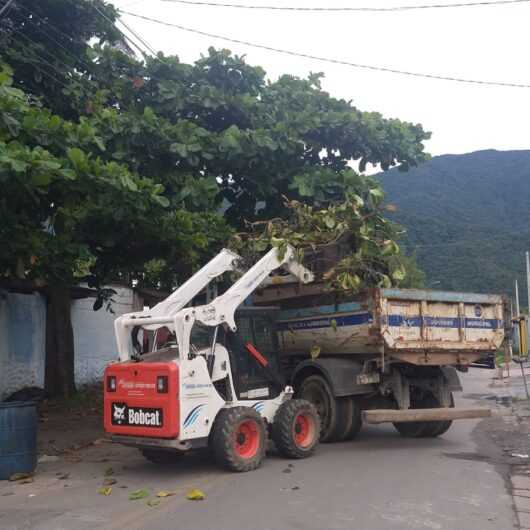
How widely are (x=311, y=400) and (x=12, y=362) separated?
8194 millimetres

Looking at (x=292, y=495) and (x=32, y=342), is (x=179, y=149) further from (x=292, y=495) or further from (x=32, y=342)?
(x=32, y=342)

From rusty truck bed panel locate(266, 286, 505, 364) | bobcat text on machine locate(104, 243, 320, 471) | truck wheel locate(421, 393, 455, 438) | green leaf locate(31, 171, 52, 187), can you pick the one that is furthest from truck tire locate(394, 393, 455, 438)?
green leaf locate(31, 171, 52, 187)

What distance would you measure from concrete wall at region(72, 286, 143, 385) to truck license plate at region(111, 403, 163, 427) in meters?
10.7

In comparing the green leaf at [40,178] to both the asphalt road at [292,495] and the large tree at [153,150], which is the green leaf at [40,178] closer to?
the large tree at [153,150]

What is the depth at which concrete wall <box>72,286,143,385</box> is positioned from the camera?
1972cm

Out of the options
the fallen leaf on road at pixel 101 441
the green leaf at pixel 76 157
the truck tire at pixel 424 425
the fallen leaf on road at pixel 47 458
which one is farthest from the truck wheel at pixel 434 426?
the green leaf at pixel 76 157

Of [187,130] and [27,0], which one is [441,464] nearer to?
[187,130]

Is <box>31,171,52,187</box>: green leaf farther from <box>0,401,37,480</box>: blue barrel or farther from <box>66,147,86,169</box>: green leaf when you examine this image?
<box>0,401,37,480</box>: blue barrel

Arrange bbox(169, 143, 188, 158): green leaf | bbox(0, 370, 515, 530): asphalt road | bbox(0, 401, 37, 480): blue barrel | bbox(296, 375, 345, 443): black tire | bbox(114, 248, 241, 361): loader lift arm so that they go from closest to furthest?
bbox(0, 370, 515, 530): asphalt road → bbox(0, 401, 37, 480): blue barrel → bbox(114, 248, 241, 361): loader lift arm → bbox(296, 375, 345, 443): black tire → bbox(169, 143, 188, 158): green leaf

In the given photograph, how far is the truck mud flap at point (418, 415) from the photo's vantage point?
33.1ft

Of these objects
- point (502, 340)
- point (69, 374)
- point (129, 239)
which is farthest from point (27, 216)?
point (502, 340)

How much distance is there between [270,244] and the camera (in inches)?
432

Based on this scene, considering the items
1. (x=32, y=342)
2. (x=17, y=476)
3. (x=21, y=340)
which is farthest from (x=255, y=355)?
(x=32, y=342)

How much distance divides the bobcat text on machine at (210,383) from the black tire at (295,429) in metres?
0.01
